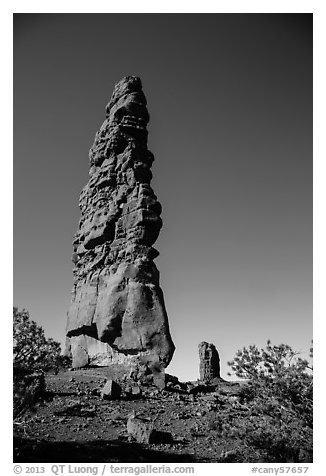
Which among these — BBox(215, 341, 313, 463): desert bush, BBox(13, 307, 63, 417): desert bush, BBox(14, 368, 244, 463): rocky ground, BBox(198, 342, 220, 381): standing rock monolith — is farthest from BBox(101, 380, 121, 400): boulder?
BBox(198, 342, 220, 381): standing rock monolith

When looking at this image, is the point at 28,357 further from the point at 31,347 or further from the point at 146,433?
the point at 146,433

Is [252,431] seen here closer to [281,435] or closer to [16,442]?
[281,435]

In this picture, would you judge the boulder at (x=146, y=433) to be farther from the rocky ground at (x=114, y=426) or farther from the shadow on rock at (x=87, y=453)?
the shadow on rock at (x=87, y=453)

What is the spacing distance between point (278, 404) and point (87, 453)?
237 inches

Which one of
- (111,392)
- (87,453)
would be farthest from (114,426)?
Answer: (111,392)

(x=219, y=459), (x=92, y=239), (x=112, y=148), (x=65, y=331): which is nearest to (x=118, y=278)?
(x=92, y=239)

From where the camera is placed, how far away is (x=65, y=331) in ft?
104

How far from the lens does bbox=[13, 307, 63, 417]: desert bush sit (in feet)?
32.5

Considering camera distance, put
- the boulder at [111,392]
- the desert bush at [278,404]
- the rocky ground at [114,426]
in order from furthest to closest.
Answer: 1. the boulder at [111,392]
2. the rocky ground at [114,426]
3. the desert bush at [278,404]

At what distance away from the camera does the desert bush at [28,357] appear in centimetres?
991

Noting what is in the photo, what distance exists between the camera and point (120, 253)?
2845cm

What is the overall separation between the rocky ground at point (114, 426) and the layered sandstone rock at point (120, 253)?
4.71 metres

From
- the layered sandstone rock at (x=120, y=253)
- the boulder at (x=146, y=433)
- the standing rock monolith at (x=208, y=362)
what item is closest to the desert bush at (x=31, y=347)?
the boulder at (x=146, y=433)

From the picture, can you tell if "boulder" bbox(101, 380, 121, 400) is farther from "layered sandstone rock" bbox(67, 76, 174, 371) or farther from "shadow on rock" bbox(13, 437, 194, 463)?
"layered sandstone rock" bbox(67, 76, 174, 371)
